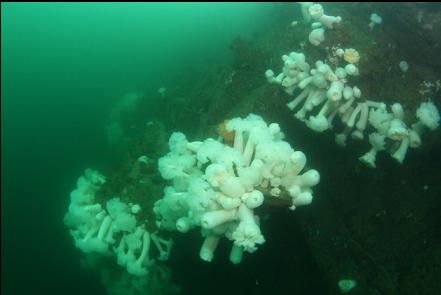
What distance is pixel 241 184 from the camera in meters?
3.38

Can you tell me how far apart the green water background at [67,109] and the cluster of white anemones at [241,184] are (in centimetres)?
624

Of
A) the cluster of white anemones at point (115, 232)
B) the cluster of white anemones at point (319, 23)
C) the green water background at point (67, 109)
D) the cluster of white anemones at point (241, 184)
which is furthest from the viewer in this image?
the green water background at point (67, 109)

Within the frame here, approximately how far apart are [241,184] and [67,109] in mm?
16221

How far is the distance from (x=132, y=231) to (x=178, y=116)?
8.73ft

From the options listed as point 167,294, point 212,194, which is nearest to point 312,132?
point 212,194

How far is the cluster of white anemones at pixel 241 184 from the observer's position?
3.34 m

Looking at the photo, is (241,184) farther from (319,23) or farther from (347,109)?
(319,23)

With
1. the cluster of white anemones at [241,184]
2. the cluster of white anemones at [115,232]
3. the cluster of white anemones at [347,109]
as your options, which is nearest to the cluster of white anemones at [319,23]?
the cluster of white anemones at [347,109]

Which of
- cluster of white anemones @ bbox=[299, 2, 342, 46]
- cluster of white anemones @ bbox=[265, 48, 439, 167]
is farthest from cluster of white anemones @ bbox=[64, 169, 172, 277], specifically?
cluster of white anemones @ bbox=[299, 2, 342, 46]

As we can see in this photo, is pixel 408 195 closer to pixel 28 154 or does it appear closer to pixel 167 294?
pixel 167 294

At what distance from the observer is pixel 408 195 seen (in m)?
4.64

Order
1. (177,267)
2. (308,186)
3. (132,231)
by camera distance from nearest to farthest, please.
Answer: (308,186)
(132,231)
(177,267)

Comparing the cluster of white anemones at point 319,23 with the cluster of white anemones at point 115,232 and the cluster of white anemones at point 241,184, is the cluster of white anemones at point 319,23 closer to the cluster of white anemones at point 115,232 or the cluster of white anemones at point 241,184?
the cluster of white anemones at point 241,184

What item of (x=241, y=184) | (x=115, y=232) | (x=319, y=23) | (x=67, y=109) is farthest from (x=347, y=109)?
(x=67, y=109)
